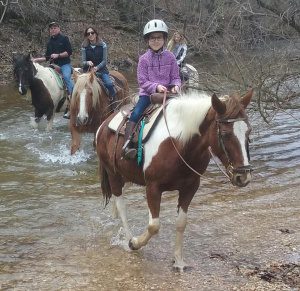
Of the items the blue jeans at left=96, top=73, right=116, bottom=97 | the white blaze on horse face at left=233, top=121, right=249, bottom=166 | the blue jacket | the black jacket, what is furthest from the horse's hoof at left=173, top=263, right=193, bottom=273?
the black jacket

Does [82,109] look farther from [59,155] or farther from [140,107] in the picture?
[140,107]

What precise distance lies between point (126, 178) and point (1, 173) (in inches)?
151

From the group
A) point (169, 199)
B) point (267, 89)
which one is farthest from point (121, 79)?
point (169, 199)

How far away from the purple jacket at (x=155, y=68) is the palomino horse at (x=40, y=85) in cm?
595

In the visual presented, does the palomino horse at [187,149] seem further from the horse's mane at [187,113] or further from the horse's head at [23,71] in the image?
the horse's head at [23,71]

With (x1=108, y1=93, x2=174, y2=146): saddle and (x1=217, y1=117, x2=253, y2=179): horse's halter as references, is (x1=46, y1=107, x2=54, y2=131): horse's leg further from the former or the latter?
(x1=217, y1=117, x2=253, y2=179): horse's halter

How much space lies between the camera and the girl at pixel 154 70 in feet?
17.3

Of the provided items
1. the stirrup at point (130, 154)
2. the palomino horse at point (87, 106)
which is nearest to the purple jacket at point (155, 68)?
the stirrup at point (130, 154)

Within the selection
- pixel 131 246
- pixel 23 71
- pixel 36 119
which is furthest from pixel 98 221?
pixel 36 119

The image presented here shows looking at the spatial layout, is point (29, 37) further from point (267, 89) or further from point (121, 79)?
point (267, 89)

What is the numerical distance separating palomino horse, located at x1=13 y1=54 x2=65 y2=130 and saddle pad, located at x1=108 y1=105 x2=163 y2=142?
556 centimetres

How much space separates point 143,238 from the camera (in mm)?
5008

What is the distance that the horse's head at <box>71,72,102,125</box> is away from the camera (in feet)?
28.6

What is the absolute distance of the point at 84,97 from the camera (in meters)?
8.76
